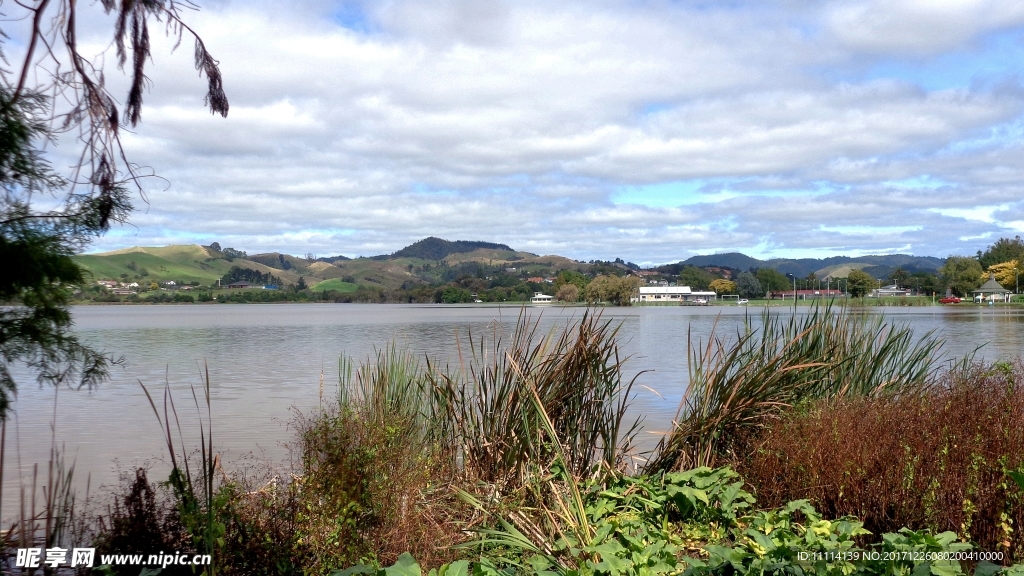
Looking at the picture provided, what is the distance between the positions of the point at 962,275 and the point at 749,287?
86.1ft

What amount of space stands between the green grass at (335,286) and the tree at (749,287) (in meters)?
56.2

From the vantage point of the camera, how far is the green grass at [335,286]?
4493 inches

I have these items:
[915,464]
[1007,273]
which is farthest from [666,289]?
[915,464]

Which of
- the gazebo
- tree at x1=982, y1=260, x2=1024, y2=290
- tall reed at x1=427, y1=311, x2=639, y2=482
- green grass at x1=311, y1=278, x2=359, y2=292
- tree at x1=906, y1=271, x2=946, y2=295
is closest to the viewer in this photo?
tall reed at x1=427, y1=311, x2=639, y2=482

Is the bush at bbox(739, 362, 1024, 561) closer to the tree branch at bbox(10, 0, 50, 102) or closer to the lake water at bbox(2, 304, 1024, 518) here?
the lake water at bbox(2, 304, 1024, 518)

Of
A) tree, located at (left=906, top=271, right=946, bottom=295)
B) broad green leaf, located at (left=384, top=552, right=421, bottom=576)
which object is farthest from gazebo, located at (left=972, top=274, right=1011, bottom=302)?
broad green leaf, located at (left=384, top=552, right=421, bottom=576)

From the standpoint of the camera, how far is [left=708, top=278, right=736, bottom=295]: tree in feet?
357

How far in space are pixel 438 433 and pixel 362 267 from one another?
14818 cm

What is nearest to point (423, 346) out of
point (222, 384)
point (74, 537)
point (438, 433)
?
point (222, 384)

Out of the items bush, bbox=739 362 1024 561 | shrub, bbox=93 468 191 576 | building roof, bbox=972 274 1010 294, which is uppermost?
building roof, bbox=972 274 1010 294

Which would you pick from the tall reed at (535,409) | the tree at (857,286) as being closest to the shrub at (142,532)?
the tall reed at (535,409)

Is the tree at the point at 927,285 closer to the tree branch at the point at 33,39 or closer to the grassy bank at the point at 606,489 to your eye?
the grassy bank at the point at 606,489

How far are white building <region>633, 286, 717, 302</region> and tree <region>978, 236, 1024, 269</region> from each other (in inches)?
1564

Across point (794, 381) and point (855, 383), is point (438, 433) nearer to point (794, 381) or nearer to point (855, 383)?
point (794, 381)
